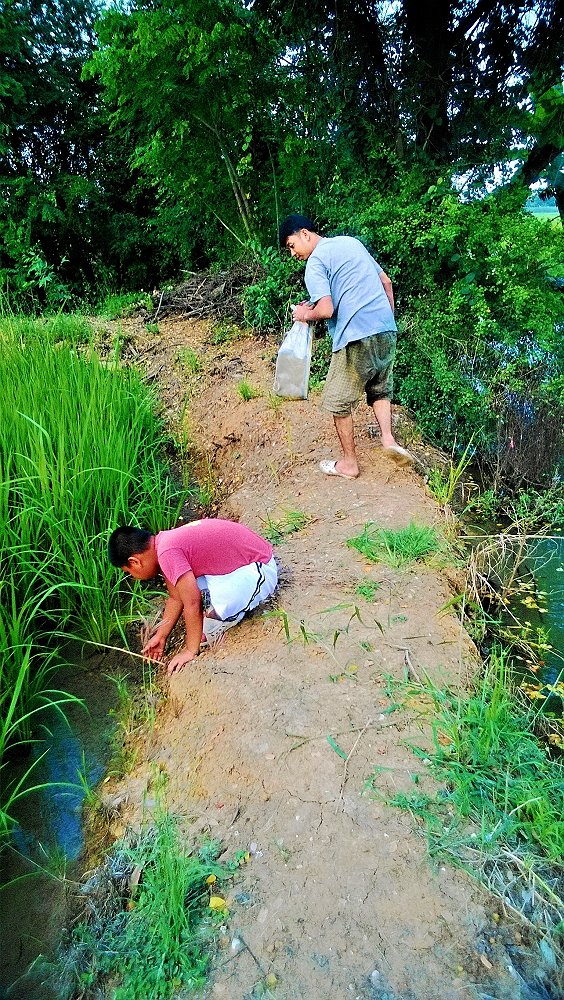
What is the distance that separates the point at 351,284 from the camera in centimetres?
338

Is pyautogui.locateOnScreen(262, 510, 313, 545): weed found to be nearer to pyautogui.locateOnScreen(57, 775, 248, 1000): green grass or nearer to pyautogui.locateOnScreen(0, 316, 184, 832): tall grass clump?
pyautogui.locateOnScreen(0, 316, 184, 832): tall grass clump

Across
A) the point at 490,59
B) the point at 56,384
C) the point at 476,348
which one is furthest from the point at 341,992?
the point at 490,59

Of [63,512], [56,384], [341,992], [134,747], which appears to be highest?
[56,384]

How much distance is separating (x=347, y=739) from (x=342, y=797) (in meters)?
0.21

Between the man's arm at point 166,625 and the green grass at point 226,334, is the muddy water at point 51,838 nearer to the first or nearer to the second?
the man's arm at point 166,625

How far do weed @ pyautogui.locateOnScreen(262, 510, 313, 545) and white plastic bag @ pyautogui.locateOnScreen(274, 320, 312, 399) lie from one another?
3.63ft

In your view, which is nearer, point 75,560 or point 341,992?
point 341,992

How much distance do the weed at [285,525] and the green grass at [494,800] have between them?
54.1 inches

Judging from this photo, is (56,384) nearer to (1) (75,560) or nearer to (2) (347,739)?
(1) (75,560)

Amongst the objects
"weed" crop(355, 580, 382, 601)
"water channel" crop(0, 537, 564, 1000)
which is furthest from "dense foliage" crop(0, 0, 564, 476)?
"weed" crop(355, 580, 382, 601)

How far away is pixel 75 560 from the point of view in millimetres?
2822

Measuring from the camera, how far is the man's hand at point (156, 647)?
2631 mm

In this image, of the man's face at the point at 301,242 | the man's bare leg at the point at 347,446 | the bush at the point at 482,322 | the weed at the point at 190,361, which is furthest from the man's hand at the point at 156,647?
the weed at the point at 190,361

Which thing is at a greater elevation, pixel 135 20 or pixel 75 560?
pixel 135 20
